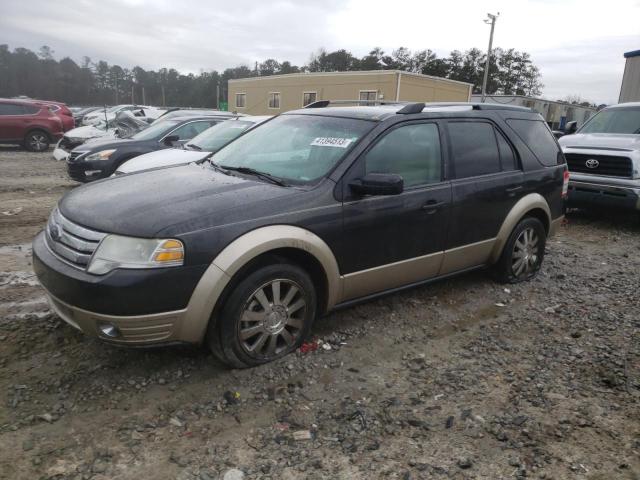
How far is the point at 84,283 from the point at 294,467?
1487 millimetres

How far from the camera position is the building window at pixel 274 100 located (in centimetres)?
3533

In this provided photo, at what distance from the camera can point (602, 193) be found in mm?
7828

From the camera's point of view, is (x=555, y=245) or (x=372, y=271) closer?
(x=372, y=271)

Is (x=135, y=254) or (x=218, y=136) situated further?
(x=218, y=136)

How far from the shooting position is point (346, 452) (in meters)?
2.59

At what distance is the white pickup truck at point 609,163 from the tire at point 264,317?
6.36 metres

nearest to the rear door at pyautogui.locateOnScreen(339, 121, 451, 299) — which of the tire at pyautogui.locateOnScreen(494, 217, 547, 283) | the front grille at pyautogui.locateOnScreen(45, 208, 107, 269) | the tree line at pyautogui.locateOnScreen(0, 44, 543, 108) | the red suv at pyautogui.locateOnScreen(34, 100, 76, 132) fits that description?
the tire at pyautogui.locateOnScreen(494, 217, 547, 283)

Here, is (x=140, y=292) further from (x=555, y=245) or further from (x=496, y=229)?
(x=555, y=245)

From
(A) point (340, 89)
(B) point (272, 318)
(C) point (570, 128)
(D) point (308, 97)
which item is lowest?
(B) point (272, 318)

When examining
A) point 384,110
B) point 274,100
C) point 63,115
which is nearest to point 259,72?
point 274,100

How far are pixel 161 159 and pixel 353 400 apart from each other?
531 centimetres

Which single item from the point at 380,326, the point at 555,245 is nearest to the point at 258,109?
the point at 555,245

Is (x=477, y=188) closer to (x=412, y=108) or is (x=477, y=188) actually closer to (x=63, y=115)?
(x=412, y=108)

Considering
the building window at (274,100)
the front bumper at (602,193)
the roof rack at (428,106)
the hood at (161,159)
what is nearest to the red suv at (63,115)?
the hood at (161,159)
